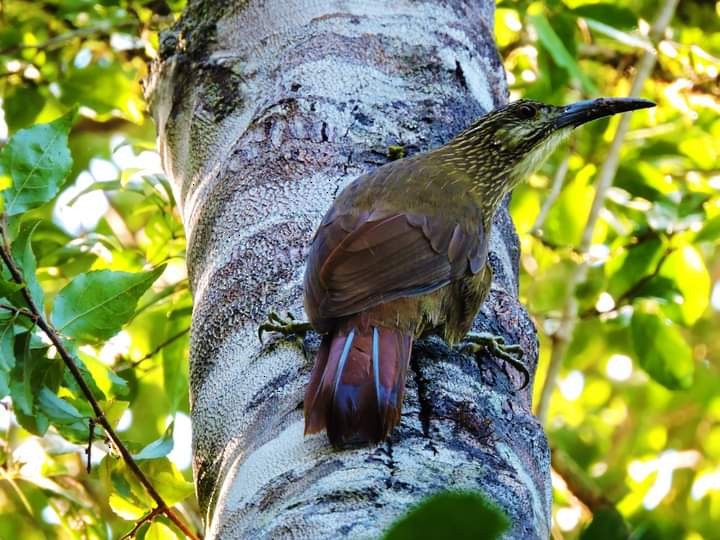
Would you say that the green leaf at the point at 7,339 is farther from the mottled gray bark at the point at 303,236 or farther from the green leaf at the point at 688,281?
the green leaf at the point at 688,281

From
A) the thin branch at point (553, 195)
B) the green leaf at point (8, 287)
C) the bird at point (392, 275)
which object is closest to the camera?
the bird at point (392, 275)

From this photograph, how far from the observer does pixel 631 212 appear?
4.58 meters

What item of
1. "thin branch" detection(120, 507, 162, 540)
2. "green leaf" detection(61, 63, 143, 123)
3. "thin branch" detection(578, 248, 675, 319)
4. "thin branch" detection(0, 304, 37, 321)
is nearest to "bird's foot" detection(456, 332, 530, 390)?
"thin branch" detection(120, 507, 162, 540)

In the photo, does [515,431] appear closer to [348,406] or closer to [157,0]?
[348,406]

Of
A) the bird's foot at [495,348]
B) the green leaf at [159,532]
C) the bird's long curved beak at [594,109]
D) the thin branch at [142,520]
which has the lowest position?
the green leaf at [159,532]

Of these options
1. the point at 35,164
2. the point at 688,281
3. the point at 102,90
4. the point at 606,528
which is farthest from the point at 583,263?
the point at 606,528

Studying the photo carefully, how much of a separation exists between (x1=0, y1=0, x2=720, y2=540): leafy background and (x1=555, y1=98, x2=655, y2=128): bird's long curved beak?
8 cm

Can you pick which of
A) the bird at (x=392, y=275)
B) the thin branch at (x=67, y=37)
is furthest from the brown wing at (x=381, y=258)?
the thin branch at (x=67, y=37)

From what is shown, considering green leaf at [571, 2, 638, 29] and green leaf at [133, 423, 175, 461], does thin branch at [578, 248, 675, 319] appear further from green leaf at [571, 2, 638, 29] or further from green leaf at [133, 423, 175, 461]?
green leaf at [133, 423, 175, 461]

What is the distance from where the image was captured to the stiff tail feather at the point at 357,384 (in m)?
1.87

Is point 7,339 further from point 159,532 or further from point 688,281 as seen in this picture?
point 688,281

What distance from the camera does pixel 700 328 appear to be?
23.1ft

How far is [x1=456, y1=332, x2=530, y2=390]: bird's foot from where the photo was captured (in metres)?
2.23

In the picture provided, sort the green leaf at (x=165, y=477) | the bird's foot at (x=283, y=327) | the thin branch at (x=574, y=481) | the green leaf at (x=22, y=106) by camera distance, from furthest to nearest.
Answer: the thin branch at (x=574, y=481), the green leaf at (x=22, y=106), the green leaf at (x=165, y=477), the bird's foot at (x=283, y=327)
